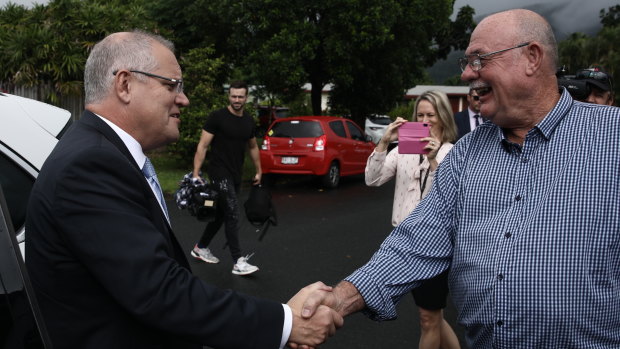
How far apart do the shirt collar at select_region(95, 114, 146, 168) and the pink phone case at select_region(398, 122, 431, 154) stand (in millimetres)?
2340

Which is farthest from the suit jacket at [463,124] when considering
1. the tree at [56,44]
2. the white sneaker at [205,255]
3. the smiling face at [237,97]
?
the tree at [56,44]

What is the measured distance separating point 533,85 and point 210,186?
4.78 meters

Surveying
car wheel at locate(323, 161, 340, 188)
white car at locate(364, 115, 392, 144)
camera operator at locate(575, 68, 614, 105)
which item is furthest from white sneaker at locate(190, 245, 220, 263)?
white car at locate(364, 115, 392, 144)

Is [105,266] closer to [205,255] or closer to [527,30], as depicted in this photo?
[527,30]

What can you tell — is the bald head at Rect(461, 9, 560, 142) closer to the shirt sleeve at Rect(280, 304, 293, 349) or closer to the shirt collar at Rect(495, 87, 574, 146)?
the shirt collar at Rect(495, 87, 574, 146)

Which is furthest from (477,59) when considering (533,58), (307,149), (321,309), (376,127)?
(376,127)

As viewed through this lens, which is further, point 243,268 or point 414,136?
point 243,268

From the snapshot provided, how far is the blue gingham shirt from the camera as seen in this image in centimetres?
184

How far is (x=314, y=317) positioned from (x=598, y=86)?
3.97m

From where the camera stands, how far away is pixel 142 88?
79.7 inches

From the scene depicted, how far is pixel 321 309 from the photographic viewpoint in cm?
231

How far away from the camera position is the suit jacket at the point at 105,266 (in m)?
1.61

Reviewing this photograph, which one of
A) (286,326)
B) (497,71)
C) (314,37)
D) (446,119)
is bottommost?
(286,326)

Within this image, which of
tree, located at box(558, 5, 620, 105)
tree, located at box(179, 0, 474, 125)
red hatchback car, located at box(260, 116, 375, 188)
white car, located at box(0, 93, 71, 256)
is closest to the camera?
white car, located at box(0, 93, 71, 256)
